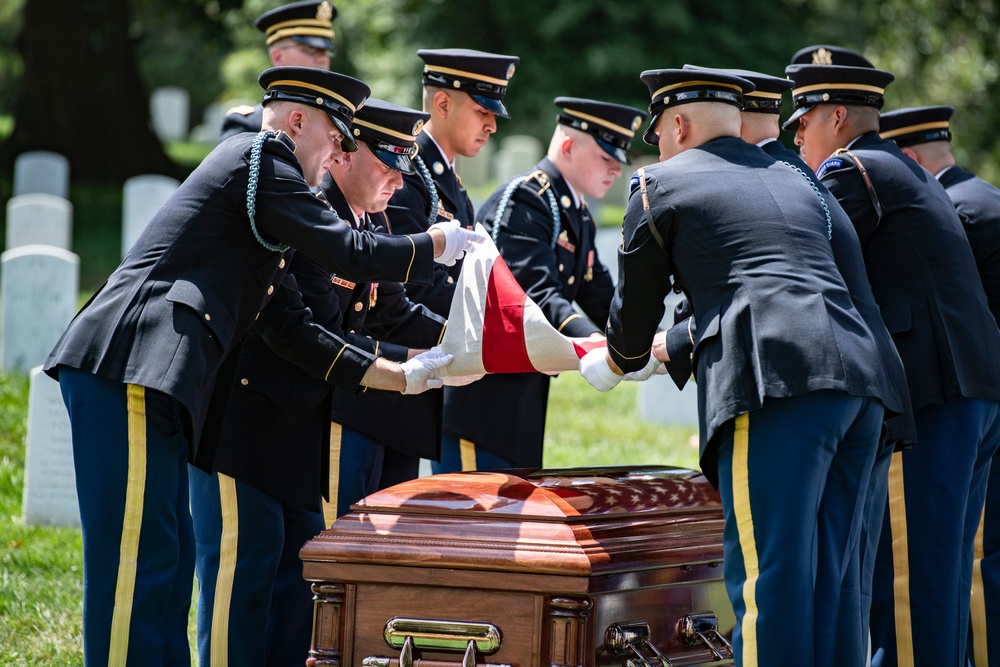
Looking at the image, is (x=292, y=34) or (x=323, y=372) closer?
(x=323, y=372)

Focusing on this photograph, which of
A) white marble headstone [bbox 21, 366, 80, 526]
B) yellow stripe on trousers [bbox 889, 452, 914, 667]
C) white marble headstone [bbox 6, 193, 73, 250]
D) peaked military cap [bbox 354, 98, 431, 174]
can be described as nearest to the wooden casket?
yellow stripe on trousers [bbox 889, 452, 914, 667]

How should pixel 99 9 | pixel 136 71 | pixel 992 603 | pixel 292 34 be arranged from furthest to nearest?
pixel 136 71 < pixel 99 9 < pixel 292 34 < pixel 992 603

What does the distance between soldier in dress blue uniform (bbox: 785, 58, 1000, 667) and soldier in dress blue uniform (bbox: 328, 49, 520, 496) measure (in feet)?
4.80

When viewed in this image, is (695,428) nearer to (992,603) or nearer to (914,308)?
(992,603)

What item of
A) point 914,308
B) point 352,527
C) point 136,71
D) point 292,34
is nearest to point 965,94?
point 136,71

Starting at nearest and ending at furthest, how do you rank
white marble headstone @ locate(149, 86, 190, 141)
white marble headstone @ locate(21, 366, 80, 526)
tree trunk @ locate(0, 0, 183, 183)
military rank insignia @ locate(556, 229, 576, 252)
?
military rank insignia @ locate(556, 229, 576, 252), white marble headstone @ locate(21, 366, 80, 526), tree trunk @ locate(0, 0, 183, 183), white marble headstone @ locate(149, 86, 190, 141)

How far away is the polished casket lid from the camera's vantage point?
365 centimetres

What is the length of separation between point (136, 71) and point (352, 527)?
14.8m

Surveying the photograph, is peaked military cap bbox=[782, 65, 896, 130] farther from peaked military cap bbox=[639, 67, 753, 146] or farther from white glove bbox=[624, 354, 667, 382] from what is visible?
white glove bbox=[624, 354, 667, 382]

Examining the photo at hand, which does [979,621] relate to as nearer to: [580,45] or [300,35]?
[300,35]

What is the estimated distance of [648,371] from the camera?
4.32m

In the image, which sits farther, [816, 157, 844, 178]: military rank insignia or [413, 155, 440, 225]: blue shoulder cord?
[413, 155, 440, 225]: blue shoulder cord

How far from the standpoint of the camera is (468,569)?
144 inches

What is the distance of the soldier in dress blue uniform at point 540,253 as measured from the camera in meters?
5.21
